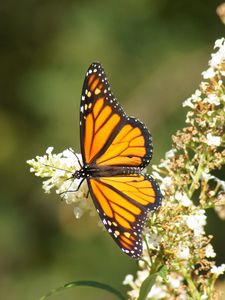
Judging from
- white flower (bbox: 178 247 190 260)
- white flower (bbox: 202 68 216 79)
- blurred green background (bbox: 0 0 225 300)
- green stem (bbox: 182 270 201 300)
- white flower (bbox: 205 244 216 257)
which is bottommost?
green stem (bbox: 182 270 201 300)

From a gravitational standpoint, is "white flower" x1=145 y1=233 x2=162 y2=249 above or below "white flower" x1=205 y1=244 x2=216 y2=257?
above

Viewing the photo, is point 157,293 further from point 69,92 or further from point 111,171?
point 69,92

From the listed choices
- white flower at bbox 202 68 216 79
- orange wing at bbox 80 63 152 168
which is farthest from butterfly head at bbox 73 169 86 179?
white flower at bbox 202 68 216 79

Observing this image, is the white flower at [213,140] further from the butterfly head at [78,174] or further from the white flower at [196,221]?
the butterfly head at [78,174]

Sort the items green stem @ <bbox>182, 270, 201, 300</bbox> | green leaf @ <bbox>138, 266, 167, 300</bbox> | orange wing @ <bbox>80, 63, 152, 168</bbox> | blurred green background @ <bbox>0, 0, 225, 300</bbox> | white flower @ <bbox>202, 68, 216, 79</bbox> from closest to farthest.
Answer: green leaf @ <bbox>138, 266, 167, 300</bbox>
green stem @ <bbox>182, 270, 201, 300</bbox>
white flower @ <bbox>202, 68, 216, 79</bbox>
orange wing @ <bbox>80, 63, 152, 168</bbox>
blurred green background @ <bbox>0, 0, 225, 300</bbox>

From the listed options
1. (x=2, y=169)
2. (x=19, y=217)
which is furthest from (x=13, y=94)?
(x=19, y=217)

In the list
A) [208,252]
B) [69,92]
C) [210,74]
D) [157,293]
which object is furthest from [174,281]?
[69,92]

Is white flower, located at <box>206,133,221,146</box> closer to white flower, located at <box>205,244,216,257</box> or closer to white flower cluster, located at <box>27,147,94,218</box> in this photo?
white flower, located at <box>205,244,216,257</box>
